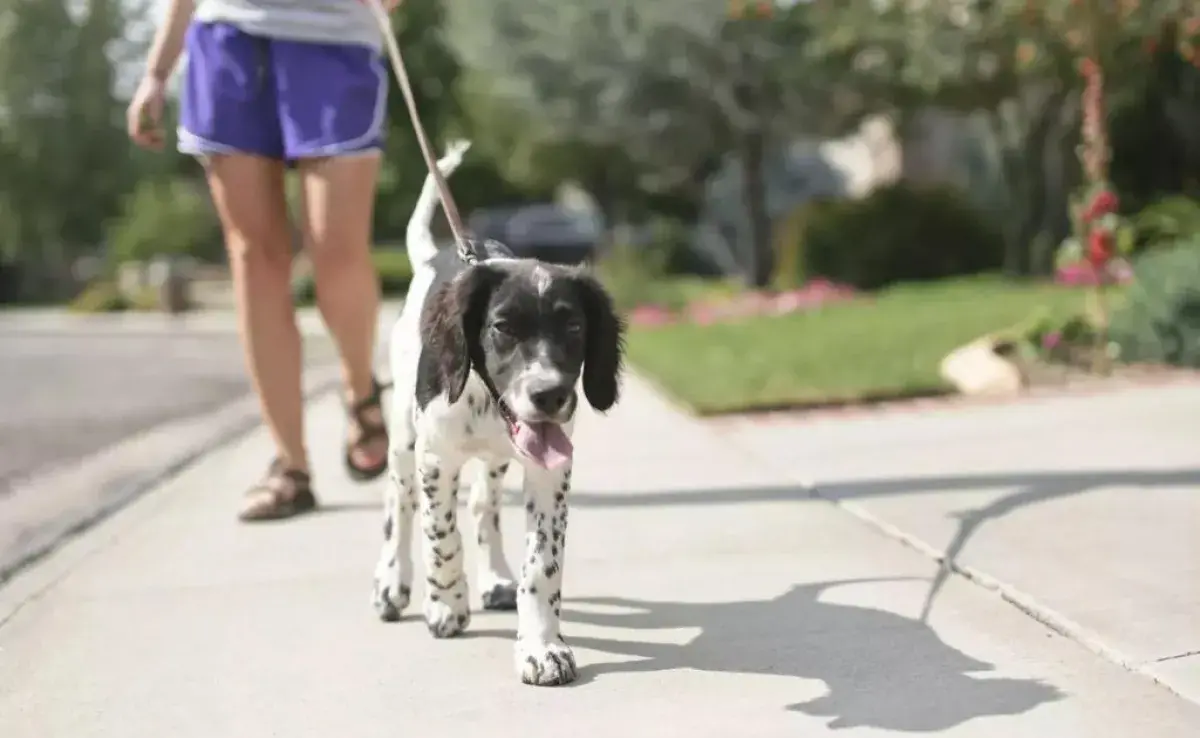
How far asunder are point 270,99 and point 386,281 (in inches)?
870

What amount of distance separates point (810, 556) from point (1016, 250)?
15.4m

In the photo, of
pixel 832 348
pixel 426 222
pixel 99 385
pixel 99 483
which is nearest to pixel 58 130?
pixel 99 385

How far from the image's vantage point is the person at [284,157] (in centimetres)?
424

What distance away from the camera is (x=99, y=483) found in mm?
5469

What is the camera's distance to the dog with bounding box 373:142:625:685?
2.71 metres

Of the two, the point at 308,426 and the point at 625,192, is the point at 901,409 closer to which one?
the point at 308,426

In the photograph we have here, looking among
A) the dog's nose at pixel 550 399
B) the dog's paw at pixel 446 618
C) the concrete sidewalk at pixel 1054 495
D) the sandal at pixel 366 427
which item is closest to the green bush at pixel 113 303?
the concrete sidewalk at pixel 1054 495

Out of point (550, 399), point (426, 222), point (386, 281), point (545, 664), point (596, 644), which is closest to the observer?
point (550, 399)

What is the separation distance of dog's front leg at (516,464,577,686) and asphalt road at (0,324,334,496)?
3534 mm

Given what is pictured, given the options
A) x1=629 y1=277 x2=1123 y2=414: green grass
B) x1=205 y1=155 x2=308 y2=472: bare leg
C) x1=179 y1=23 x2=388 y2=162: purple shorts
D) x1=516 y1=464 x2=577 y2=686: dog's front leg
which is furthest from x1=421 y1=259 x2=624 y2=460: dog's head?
x1=629 y1=277 x2=1123 y2=414: green grass

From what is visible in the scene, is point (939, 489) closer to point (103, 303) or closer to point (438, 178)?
point (438, 178)

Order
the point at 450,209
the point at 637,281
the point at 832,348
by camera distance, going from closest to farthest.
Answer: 1. the point at 450,209
2. the point at 832,348
3. the point at 637,281

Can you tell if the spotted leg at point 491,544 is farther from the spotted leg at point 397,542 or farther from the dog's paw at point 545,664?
the dog's paw at point 545,664

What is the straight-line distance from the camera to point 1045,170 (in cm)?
1838
